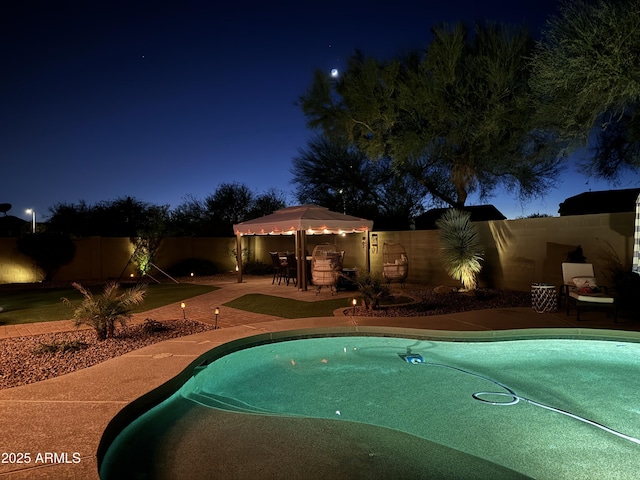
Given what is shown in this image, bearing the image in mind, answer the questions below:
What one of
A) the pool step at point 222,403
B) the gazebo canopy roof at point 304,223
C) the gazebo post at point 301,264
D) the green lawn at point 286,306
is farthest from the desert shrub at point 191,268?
the pool step at point 222,403

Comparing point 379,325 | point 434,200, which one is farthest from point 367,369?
point 434,200

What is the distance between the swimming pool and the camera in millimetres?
3189

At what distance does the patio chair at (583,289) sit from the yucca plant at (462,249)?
7.71 ft

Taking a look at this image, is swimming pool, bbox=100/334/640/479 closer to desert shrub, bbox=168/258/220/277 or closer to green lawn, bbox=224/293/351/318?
green lawn, bbox=224/293/351/318

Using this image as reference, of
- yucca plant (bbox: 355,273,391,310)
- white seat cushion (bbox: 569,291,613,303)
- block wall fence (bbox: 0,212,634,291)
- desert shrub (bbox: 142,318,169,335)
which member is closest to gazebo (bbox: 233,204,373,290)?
block wall fence (bbox: 0,212,634,291)

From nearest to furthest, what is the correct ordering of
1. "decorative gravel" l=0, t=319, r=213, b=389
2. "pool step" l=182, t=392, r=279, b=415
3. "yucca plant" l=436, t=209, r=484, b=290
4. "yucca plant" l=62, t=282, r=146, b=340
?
1. "pool step" l=182, t=392, r=279, b=415
2. "decorative gravel" l=0, t=319, r=213, b=389
3. "yucca plant" l=62, t=282, r=146, b=340
4. "yucca plant" l=436, t=209, r=484, b=290

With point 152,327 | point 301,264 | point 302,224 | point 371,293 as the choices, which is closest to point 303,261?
point 301,264

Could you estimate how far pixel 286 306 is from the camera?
905 centimetres

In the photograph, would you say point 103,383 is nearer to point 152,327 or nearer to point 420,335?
point 152,327

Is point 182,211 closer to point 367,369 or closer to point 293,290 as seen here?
point 293,290

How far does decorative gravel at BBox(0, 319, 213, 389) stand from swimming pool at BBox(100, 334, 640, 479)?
4.56ft

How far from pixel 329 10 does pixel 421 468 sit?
42.7 ft

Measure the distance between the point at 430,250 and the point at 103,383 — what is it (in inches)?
404

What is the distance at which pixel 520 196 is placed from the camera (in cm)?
1488
